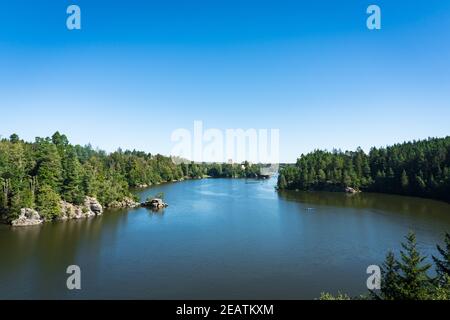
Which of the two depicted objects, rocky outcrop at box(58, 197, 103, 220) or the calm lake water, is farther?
rocky outcrop at box(58, 197, 103, 220)

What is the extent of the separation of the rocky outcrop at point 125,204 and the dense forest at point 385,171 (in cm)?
5757

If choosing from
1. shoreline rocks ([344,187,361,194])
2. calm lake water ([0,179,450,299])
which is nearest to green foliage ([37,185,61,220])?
calm lake water ([0,179,450,299])

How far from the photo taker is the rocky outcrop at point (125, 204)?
70.7 metres

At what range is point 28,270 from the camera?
105 feet

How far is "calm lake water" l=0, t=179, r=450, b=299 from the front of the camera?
28.1m

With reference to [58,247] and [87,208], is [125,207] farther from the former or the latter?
[58,247]

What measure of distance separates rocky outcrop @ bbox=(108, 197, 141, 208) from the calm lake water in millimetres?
5080

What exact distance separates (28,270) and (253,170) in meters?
163

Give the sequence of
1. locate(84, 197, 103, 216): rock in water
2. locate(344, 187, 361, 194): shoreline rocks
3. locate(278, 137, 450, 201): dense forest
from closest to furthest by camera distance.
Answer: locate(84, 197, 103, 216): rock in water
locate(278, 137, 450, 201): dense forest
locate(344, 187, 361, 194): shoreline rocks

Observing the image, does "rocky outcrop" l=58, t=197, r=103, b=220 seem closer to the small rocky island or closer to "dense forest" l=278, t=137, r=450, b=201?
the small rocky island

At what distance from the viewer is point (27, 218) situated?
5059 centimetres

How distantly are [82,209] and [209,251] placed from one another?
30.9 metres
